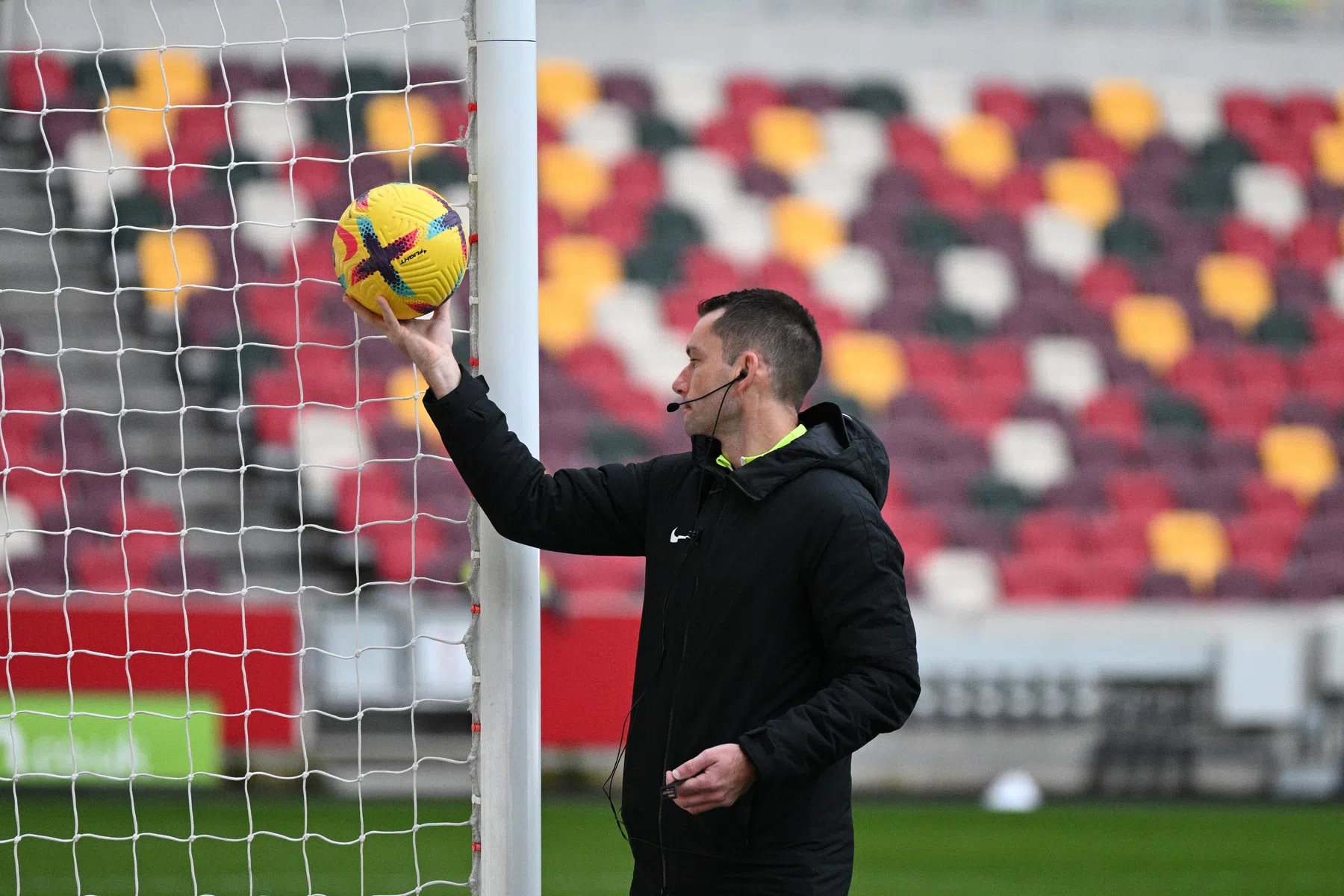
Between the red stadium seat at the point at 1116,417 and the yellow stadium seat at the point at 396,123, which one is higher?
the yellow stadium seat at the point at 396,123

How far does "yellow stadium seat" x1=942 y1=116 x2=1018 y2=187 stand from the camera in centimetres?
1192

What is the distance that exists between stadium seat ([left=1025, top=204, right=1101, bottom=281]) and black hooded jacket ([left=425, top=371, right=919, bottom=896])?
9.40 metres

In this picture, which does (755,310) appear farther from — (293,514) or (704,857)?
(293,514)

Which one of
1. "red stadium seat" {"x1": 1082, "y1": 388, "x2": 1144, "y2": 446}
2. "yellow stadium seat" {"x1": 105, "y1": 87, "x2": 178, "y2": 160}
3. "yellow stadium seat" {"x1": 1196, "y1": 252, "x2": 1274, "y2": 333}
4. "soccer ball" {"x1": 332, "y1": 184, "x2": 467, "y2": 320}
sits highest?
"yellow stadium seat" {"x1": 105, "y1": 87, "x2": 178, "y2": 160}

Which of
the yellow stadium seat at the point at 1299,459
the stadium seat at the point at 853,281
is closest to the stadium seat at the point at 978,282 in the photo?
the stadium seat at the point at 853,281

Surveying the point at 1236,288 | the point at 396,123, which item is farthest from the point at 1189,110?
the point at 396,123

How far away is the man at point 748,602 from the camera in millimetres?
2439

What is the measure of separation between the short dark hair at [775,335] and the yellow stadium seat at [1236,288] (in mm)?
9643

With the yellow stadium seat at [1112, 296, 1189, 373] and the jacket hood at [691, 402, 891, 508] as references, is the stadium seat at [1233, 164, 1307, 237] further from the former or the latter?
the jacket hood at [691, 402, 891, 508]

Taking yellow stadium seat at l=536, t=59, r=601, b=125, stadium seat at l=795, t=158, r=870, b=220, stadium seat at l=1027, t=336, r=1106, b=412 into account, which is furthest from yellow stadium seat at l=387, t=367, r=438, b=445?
→ stadium seat at l=1027, t=336, r=1106, b=412

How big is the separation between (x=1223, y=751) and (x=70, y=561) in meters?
6.82

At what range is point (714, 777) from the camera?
7.75 ft

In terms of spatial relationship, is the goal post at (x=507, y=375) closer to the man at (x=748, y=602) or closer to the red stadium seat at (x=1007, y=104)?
the man at (x=748, y=602)

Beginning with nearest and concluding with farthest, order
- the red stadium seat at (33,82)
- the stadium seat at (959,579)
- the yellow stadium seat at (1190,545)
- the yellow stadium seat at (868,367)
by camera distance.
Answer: the stadium seat at (959,579), the yellow stadium seat at (1190,545), the red stadium seat at (33,82), the yellow stadium seat at (868,367)
